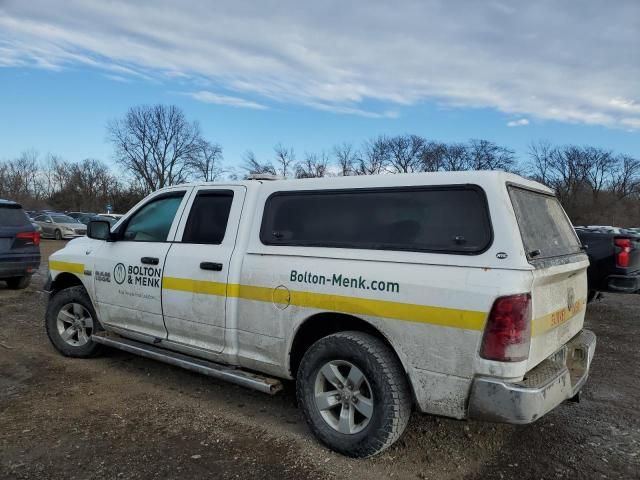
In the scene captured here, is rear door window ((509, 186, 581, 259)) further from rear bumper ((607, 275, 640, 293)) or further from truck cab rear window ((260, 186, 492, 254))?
rear bumper ((607, 275, 640, 293))

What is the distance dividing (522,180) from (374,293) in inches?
51.3

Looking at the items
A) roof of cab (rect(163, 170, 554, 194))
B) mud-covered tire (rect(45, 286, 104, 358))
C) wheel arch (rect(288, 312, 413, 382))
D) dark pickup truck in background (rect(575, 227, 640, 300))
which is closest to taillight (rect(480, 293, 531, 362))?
wheel arch (rect(288, 312, 413, 382))

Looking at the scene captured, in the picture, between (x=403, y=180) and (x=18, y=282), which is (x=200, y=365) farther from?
(x=18, y=282)

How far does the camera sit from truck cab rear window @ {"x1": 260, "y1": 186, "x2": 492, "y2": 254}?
3.16 metres

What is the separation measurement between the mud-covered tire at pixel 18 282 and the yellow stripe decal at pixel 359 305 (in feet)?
24.0

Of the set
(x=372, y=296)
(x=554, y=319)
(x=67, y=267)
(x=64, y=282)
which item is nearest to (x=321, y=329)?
(x=372, y=296)

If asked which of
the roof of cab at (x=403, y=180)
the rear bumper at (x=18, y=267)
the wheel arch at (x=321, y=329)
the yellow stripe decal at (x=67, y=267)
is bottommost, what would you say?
the rear bumper at (x=18, y=267)

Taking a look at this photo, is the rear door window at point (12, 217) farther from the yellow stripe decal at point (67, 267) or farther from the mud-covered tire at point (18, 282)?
the yellow stripe decal at point (67, 267)

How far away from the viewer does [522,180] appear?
3576 mm

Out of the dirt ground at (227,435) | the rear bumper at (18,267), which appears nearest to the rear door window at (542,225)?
the dirt ground at (227,435)

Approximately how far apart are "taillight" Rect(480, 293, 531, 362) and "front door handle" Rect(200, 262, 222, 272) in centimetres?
206

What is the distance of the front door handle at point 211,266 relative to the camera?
13.3 feet

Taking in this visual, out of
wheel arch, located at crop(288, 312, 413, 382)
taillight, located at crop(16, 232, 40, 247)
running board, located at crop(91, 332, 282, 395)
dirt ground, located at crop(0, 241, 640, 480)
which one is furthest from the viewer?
taillight, located at crop(16, 232, 40, 247)

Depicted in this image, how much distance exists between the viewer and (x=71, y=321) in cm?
552
